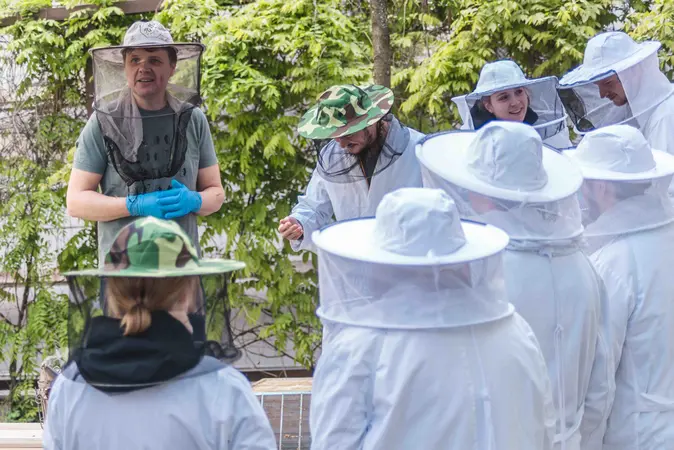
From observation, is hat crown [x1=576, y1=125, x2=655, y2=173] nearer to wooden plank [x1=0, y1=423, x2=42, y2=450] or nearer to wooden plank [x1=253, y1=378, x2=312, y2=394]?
wooden plank [x1=253, y1=378, x2=312, y2=394]

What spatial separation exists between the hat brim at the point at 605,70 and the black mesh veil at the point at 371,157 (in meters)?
1.24

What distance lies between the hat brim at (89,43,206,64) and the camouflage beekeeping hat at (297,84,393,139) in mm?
553

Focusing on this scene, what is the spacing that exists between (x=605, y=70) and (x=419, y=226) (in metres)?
2.78

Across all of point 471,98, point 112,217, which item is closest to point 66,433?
point 112,217

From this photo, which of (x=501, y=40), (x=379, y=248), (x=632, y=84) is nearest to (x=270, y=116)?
(x=501, y=40)

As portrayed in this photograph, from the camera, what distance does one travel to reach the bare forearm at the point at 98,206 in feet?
12.7

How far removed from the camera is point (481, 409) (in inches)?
98.0

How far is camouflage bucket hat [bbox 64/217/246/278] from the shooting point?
2.26m

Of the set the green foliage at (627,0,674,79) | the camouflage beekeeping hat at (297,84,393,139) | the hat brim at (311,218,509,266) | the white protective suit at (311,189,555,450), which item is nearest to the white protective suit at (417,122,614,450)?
the hat brim at (311,218,509,266)

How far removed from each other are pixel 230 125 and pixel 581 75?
255 cm

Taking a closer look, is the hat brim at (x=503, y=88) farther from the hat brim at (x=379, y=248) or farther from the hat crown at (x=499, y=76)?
the hat brim at (x=379, y=248)

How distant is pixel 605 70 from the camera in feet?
15.9

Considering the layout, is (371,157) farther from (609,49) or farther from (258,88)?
(258,88)

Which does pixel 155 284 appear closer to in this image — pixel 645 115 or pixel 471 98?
pixel 471 98
